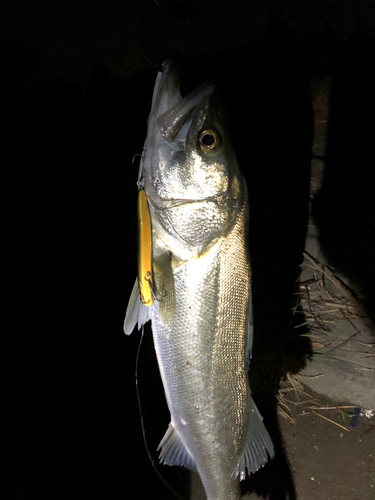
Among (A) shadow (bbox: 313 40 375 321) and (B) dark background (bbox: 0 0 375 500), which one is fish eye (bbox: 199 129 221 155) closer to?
(B) dark background (bbox: 0 0 375 500)

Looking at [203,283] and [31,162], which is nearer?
[203,283]

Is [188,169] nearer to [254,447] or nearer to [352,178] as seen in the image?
[254,447]

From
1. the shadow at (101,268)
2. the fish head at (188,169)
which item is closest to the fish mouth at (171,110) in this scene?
the fish head at (188,169)

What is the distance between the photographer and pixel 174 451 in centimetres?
151

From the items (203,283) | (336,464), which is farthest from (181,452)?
(336,464)

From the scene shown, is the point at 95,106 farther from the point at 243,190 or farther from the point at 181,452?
the point at 181,452

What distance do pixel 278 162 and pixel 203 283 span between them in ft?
5.87

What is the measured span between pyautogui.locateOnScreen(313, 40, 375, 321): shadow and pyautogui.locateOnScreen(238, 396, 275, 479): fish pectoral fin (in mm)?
1632

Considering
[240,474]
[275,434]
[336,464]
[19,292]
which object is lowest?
[336,464]

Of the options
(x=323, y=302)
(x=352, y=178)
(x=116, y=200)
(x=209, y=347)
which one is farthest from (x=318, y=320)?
(x=116, y=200)

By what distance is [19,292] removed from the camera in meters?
2.70

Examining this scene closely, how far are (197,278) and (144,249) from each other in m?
0.29

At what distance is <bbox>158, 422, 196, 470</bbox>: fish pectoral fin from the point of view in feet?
4.92

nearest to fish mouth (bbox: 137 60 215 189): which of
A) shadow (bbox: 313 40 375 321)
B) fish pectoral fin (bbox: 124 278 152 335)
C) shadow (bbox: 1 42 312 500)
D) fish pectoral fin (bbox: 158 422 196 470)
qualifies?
fish pectoral fin (bbox: 124 278 152 335)
